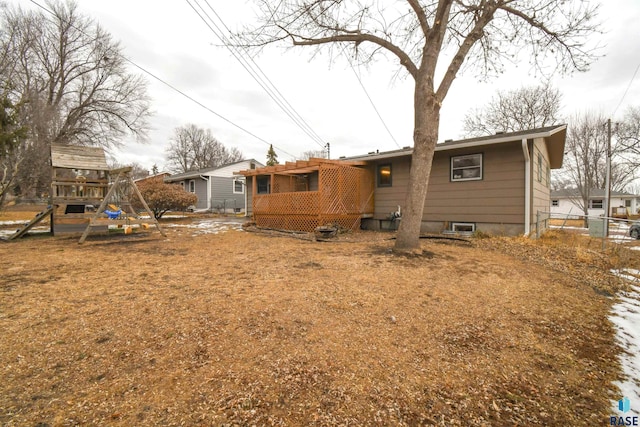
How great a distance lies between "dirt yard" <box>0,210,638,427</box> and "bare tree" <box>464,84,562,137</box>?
64.6 feet

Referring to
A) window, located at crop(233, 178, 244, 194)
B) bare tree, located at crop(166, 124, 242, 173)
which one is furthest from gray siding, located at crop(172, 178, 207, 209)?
bare tree, located at crop(166, 124, 242, 173)

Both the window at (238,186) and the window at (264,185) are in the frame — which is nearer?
the window at (264,185)

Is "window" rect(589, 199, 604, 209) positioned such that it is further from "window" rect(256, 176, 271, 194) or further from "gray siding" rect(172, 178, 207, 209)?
"gray siding" rect(172, 178, 207, 209)

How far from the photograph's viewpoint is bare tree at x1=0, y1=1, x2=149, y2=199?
14375 millimetres

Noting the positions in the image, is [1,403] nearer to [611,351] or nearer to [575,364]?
[575,364]

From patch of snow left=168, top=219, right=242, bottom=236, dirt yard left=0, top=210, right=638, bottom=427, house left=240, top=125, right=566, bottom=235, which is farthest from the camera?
patch of snow left=168, top=219, right=242, bottom=236

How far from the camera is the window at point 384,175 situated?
10609 millimetres

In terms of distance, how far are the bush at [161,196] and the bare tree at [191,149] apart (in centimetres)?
2648

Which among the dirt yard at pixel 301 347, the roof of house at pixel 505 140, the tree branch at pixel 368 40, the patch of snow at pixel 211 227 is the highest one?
the tree branch at pixel 368 40

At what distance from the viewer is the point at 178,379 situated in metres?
1.79

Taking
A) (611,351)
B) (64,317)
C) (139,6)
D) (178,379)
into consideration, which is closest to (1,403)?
(178,379)

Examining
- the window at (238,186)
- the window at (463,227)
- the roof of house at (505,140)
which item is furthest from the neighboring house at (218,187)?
the window at (463,227)

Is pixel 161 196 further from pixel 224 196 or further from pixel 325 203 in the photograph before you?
pixel 325 203

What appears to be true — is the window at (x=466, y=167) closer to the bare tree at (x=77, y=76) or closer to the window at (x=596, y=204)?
the bare tree at (x=77, y=76)
